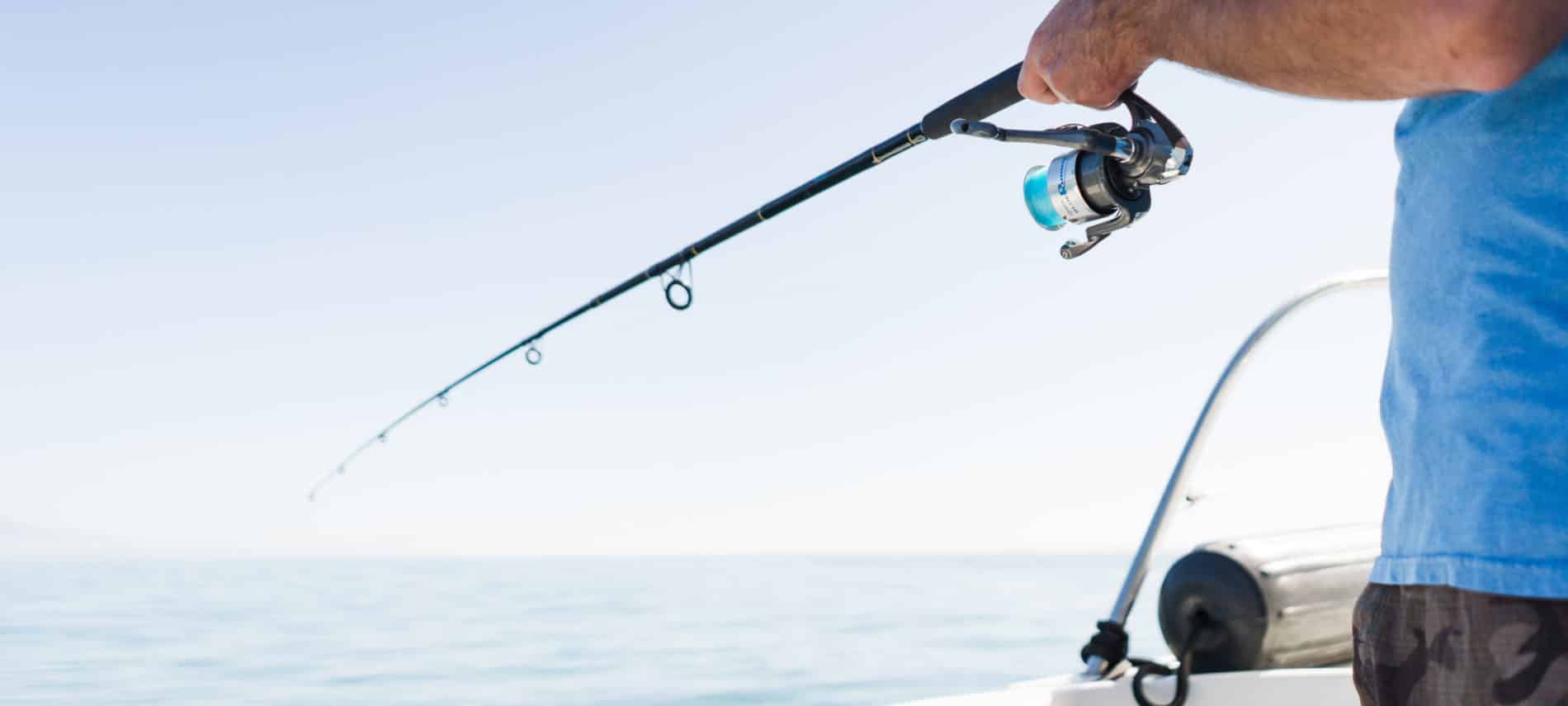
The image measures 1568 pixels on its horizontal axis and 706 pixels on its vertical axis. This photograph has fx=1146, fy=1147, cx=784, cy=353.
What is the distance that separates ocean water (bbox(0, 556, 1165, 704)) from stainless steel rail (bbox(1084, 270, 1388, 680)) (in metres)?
2.86

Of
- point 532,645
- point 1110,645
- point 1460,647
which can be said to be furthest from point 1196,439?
point 532,645

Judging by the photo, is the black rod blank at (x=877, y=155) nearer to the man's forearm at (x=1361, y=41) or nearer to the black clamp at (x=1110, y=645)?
the man's forearm at (x=1361, y=41)

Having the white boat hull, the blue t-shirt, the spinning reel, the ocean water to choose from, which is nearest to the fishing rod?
the spinning reel

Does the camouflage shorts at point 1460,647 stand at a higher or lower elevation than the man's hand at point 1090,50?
lower

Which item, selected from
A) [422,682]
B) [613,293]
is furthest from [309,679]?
[613,293]

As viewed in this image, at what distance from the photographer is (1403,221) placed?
79 cm

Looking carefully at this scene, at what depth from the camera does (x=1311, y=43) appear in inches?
28.7

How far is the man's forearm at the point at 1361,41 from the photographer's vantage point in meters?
0.63

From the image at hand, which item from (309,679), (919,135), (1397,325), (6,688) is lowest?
(309,679)

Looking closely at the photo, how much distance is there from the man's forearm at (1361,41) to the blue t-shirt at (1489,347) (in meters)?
0.05

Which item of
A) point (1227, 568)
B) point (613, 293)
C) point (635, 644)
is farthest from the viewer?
point (635, 644)

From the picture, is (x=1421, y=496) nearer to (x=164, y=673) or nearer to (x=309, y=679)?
(x=309, y=679)

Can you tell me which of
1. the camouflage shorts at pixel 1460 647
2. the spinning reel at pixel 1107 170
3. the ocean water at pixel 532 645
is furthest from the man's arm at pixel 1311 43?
the ocean water at pixel 532 645

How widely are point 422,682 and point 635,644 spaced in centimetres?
254
